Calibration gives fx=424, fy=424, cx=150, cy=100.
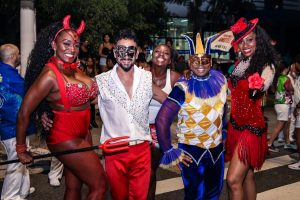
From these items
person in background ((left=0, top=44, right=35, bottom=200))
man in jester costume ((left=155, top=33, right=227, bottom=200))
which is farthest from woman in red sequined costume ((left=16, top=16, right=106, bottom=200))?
person in background ((left=0, top=44, right=35, bottom=200))

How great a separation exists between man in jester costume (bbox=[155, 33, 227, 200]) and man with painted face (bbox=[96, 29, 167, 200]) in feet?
0.71

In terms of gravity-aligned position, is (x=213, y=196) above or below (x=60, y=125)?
below

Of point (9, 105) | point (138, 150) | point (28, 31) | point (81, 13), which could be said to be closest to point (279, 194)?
point (138, 150)

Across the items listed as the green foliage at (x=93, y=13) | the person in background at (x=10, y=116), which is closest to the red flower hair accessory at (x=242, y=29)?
the person in background at (x=10, y=116)

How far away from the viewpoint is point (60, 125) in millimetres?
3812

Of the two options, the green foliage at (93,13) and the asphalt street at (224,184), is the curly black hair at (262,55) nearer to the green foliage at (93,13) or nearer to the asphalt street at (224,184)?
the asphalt street at (224,184)

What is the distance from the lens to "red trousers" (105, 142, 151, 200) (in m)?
3.81

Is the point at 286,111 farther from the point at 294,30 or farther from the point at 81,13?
the point at 294,30

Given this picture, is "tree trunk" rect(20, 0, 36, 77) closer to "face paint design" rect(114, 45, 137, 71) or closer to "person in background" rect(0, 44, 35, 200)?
"person in background" rect(0, 44, 35, 200)

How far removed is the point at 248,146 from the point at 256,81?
672mm

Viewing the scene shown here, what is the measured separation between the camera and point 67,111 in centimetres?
382

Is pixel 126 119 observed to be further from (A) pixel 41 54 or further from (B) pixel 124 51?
(A) pixel 41 54

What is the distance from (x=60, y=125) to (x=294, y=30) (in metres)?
35.6

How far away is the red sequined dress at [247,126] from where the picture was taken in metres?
4.29
